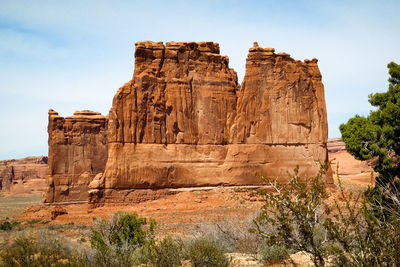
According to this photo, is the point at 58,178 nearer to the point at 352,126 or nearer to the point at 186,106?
the point at 186,106

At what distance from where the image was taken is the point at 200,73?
38094 millimetres

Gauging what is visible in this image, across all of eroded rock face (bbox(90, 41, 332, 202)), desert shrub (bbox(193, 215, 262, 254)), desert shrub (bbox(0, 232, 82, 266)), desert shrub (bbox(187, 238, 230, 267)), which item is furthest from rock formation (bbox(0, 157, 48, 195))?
desert shrub (bbox(187, 238, 230, 267))

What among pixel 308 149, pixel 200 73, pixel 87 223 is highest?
pixel 200 73

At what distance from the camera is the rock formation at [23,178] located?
313 ft

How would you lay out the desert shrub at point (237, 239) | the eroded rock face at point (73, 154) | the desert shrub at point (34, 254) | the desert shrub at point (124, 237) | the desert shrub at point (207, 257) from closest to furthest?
the desert shrub at point (207, 257), the desert shrub at point (34, 254), the desert shrub at point (124, 237), the desert shrub at point (237, 239), the eroded rock face at point (73, 154)

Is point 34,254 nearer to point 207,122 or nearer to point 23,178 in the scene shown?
point 207,122

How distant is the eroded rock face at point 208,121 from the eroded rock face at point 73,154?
19.0 meters

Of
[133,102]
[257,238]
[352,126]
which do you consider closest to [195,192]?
[133,102]

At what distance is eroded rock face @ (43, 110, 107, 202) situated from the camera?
2063 inches

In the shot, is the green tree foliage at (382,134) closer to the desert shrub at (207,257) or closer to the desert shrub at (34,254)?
the desert shrub at (207,257)

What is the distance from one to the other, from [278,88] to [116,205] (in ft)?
53.9

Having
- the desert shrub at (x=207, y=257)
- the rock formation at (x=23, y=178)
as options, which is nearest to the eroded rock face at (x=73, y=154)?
the desert shrub at (x=207, y=257)

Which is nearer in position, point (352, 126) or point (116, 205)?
point (352, 126)

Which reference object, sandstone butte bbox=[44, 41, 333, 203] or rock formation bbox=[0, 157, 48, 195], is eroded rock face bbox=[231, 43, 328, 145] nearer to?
sandstone butte bbox=[44, 41, 333, 203]
